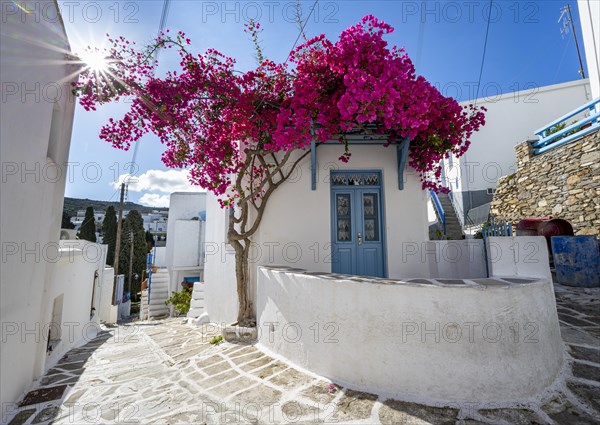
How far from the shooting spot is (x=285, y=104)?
4.81 meters

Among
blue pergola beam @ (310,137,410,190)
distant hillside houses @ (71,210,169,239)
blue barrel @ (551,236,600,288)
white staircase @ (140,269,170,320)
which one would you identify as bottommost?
white staircase @ (140,269,170,320)

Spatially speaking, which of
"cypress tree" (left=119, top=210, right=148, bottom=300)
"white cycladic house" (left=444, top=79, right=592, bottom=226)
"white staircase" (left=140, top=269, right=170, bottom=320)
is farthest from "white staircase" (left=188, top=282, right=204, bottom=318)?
"cypress tree" (left=119, top=210, right=148, bottom=300)

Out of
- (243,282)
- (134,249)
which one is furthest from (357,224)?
(134,249)

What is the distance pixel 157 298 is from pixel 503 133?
2295 centimetres

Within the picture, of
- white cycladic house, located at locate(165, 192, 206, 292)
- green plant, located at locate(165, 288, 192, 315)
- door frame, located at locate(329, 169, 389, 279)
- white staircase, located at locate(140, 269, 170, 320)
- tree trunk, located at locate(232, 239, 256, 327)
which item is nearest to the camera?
tree trunk, located at locate(232, 239, 256, 327)

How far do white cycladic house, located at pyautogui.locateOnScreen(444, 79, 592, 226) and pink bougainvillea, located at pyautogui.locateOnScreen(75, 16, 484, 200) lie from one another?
37.7 ft

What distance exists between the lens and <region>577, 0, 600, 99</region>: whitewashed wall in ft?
28.5

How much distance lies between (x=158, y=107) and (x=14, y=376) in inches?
171

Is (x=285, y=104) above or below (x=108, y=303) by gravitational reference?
above

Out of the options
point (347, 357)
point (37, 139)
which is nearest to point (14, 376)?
point (37, 139)

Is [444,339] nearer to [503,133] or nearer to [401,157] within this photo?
[401,157]

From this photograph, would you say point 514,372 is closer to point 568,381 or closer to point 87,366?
point 568,381

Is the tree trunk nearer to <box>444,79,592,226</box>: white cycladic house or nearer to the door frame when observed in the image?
the door frame

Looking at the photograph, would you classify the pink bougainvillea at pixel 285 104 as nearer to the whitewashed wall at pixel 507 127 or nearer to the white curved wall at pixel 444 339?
the white curved wall at pixel 444 339
